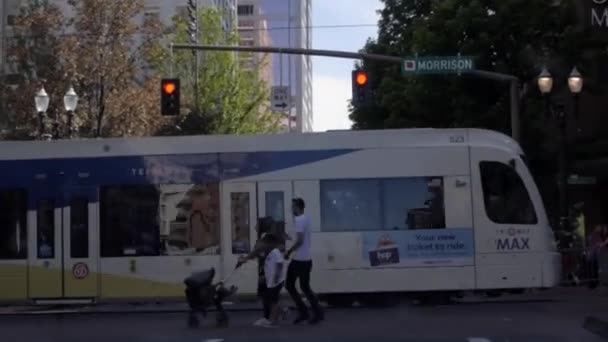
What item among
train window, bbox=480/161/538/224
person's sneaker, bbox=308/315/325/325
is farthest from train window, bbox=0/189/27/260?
train window, bbox=480/161/538/224

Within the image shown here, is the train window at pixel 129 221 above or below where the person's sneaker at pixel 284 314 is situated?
above

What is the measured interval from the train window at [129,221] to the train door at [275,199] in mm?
1972

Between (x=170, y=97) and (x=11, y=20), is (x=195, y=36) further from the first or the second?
(x=170, y=97)

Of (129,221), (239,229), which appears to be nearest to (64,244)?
(129,221)

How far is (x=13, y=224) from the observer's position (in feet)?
71.4

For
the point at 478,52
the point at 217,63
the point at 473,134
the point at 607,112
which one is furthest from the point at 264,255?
the point at 217,63

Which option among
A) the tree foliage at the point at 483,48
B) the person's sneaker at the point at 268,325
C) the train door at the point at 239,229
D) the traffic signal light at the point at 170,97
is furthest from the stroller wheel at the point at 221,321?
the tree foliage at the point at 483,48

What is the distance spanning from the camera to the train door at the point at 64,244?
2145 cm

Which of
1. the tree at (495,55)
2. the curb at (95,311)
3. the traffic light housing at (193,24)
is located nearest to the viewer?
the curb at (95,311)

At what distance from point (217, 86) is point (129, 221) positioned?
101 ft

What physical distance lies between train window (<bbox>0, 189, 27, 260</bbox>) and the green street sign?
993 cm

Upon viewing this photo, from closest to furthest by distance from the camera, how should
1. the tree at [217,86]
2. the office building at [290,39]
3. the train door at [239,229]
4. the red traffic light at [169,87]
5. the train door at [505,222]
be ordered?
the train door at [505,222] → the train door at [239,229] → the red traffic light at [169,87] → the tree at [217,86] → the office building at [290,39]

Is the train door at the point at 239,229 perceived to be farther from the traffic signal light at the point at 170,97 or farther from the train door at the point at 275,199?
the traffic signal light at the point at 170,97

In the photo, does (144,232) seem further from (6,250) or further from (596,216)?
(596,216)
